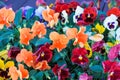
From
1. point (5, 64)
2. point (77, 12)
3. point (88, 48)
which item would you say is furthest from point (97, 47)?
point (5, 64)

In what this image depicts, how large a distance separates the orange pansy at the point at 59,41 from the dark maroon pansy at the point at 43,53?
3 cm

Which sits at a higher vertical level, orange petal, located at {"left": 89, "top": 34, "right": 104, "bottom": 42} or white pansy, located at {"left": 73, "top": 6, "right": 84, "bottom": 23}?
white pansy, located at {"left": 73, "top": 6, "right": 84, "bottom": 23}

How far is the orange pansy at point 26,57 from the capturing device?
4.85 feet

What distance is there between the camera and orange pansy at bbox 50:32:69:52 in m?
1.50

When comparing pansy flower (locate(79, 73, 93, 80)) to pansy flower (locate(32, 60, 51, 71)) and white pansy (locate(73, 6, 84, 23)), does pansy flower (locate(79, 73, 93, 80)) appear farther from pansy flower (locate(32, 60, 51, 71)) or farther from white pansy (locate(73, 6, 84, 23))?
white pansy (locate(73, 6, 84, 23))

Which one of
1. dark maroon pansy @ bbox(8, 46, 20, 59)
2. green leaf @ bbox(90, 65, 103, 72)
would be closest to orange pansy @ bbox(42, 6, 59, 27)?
dark maroon pansy @ bbox(8, 46, 20, 59)

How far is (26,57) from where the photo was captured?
1.48 metres

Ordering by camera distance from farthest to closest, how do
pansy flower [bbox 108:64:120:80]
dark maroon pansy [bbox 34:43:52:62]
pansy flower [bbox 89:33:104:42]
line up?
1. pansy flower [bbox 89:33:104:42]
2. dark maroon pansy [bbox 34:43:52:62]
3. pansy flower [bbox 108:64:120:80]

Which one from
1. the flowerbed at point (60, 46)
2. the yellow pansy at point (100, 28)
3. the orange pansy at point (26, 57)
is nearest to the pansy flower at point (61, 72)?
the flowerbed at point (60, 46)

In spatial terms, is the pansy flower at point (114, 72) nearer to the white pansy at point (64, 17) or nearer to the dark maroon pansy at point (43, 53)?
the dark maroon pansy at point (43, 53)

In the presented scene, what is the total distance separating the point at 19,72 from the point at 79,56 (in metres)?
0.25

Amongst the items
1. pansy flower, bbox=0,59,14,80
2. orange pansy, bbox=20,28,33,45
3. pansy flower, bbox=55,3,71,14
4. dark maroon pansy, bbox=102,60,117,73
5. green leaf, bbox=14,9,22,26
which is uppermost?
pansy flower, bbox=55,3,71,14

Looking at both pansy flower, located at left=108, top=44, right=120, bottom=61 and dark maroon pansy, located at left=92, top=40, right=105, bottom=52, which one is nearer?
pansy flower, located at left=108, top=44, right=120, bottom=61

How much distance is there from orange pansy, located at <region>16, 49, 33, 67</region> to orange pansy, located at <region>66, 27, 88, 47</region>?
19 centimetres
